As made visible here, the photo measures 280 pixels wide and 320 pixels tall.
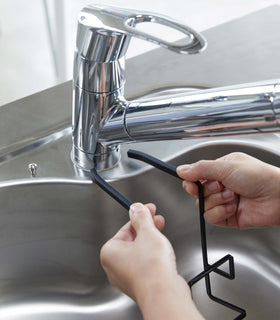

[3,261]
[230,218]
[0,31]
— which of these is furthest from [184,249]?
[0,31]

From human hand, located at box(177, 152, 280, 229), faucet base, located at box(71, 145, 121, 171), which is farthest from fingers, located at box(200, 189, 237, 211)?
faucet base, located at box(71, 145, 121, 171)

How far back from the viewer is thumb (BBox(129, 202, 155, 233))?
1.36 ft

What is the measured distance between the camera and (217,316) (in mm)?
567

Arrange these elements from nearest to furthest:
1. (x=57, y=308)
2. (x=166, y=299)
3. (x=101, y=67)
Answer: (x=166, y=299) < (x=101, y=67) < (x=57, y=308)

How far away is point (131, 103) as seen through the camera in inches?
19.4

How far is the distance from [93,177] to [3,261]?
0.14m

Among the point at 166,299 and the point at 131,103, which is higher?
the point at 131,103

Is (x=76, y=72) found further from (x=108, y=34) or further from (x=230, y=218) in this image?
(x=230, y=218)

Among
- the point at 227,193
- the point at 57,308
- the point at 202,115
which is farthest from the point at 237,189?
the point at 57,308

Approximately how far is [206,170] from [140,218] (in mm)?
116

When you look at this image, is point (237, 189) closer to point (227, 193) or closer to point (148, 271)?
point (227, 193)

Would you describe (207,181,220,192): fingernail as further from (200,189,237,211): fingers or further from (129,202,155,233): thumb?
(129,202,155,233): thumb

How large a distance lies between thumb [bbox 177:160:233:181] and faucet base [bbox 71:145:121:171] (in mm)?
80

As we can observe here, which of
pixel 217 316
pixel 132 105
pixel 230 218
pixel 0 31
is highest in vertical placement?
pixel 0 31
